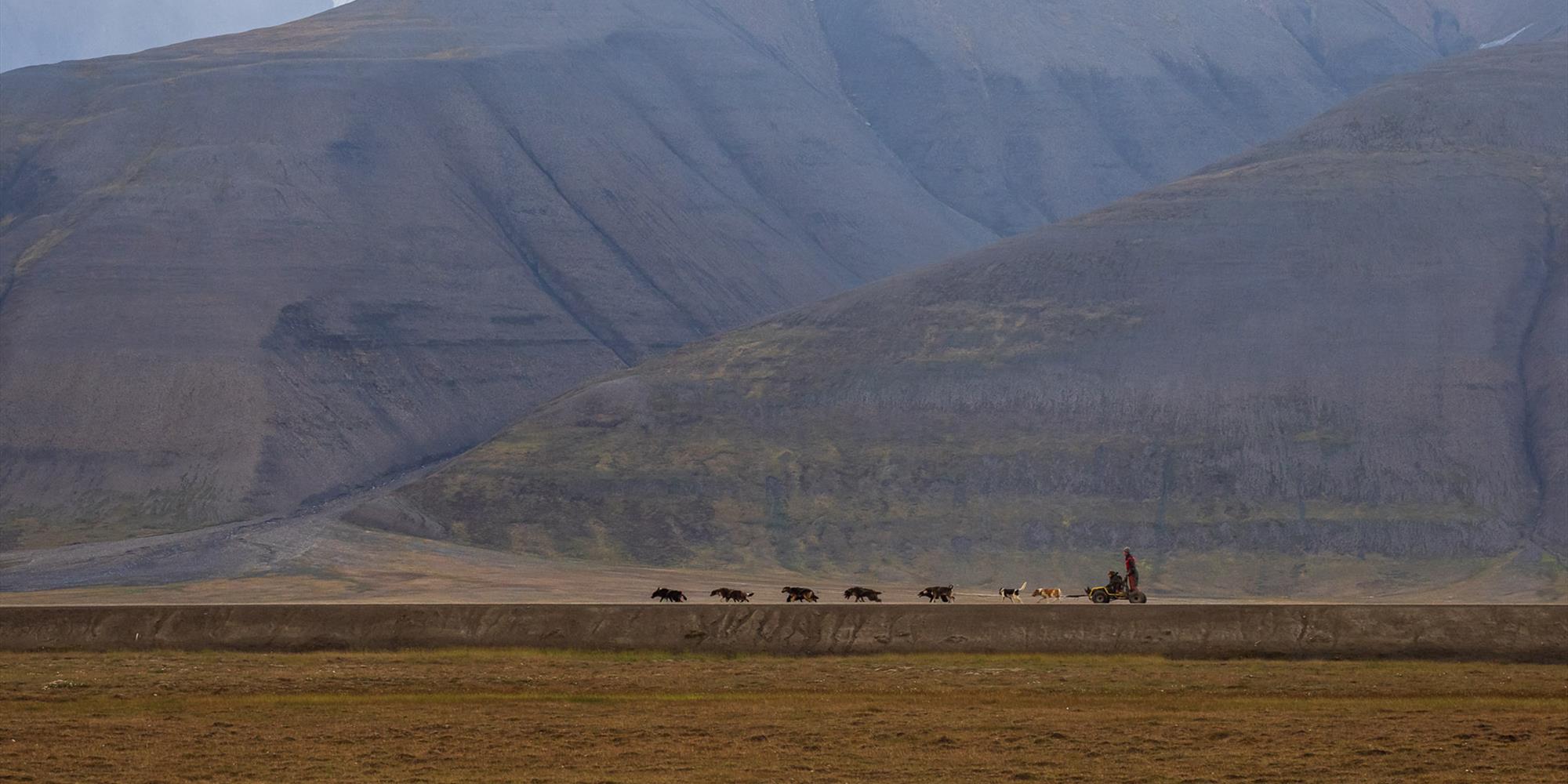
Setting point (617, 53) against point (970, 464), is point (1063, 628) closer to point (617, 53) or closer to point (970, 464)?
point (970, 464)

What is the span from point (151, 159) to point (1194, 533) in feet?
220

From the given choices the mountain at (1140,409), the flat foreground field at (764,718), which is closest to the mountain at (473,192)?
the mountain at (1140,409)

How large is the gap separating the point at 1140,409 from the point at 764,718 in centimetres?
6236

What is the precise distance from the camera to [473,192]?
11481 cm

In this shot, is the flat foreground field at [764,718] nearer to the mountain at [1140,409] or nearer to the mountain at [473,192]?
the mountain at [1140,409]

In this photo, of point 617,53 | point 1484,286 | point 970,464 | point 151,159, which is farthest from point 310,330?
point 1484,286

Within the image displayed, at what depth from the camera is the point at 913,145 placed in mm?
157750

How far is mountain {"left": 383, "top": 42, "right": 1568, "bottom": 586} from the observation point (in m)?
74.7

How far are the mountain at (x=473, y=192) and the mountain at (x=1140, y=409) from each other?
1250 centimetres

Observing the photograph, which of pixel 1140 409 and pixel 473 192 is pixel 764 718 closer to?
pixel 1140 409

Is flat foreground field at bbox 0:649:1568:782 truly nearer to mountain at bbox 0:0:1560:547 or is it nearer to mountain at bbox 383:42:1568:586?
mountain at bbox 383:42:1568:586

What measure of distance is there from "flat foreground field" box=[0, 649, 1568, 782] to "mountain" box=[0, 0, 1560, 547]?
6054 cm

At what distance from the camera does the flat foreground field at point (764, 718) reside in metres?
17.8

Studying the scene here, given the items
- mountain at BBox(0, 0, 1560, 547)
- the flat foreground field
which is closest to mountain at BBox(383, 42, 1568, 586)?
mountain at BBox(0, 0, 1560, 547)
